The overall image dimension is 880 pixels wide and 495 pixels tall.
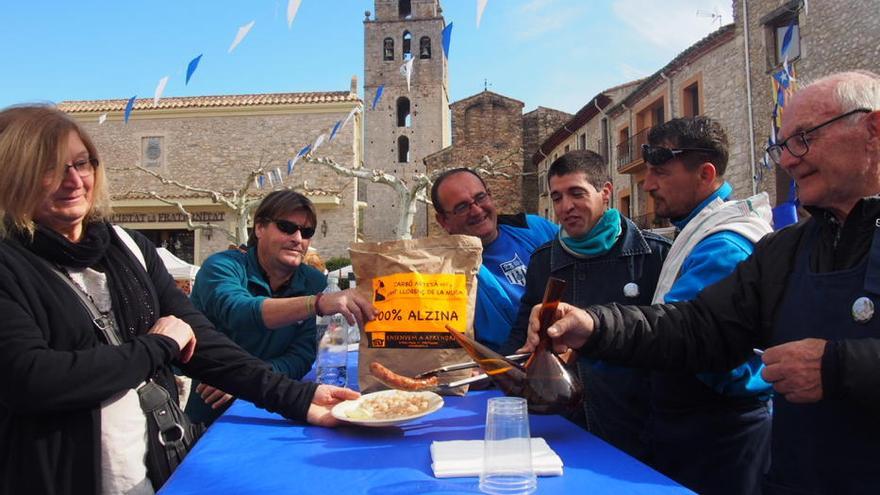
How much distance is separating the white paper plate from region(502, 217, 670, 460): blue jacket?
65cm

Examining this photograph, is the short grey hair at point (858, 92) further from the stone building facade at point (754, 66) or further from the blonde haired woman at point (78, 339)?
the stone building facade at point (754, 66)

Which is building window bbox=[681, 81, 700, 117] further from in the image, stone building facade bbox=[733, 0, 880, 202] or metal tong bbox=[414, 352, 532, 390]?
metal tong bbox=[414, 352, 532, 390]

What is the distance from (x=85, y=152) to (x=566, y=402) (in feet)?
5.18

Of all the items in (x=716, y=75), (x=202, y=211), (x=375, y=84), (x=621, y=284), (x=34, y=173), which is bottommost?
(x=621, y=284)

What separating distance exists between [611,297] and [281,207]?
4.89 ft

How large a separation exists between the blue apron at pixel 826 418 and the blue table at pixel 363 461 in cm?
44

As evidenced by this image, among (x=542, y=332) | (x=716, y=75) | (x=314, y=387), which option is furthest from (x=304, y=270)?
(x=716, y=75)

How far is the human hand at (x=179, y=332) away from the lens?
1788mm

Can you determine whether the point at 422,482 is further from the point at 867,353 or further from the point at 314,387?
the point at 867,353

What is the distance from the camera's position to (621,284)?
2.42 metres

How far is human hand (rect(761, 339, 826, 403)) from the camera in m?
1.34

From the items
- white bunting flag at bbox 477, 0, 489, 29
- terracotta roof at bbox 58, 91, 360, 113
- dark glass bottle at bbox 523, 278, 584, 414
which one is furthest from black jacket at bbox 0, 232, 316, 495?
terracotta roof at bbox 58, 91, 360, 113

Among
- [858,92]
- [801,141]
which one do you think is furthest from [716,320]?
[858,92]

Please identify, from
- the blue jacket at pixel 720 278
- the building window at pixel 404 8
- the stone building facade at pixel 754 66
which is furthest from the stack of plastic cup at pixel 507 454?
the building window at pixel 404 8
